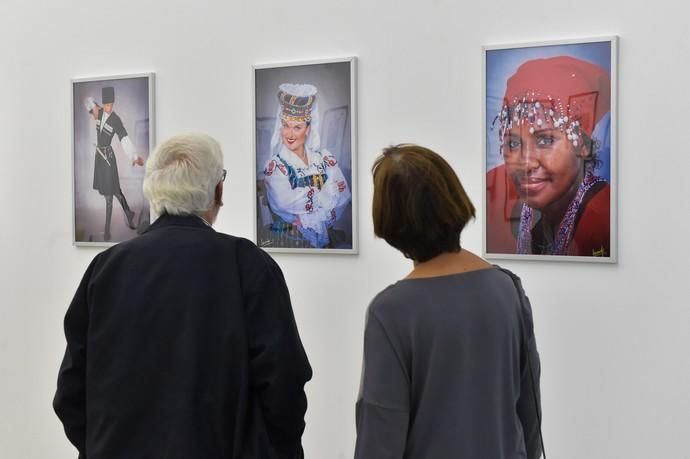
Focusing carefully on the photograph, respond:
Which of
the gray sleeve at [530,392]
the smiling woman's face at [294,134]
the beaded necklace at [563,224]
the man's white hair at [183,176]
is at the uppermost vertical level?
the smiling woman's face at [294,134]

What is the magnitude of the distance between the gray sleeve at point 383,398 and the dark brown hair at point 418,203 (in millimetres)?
217

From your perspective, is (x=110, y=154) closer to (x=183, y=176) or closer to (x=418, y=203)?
(x=183, y=176)

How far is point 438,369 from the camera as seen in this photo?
2057 mm

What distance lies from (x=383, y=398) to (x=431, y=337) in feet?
0.61

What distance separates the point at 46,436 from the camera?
470 cm

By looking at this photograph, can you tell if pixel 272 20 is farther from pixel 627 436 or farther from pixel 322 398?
pixel 627 436

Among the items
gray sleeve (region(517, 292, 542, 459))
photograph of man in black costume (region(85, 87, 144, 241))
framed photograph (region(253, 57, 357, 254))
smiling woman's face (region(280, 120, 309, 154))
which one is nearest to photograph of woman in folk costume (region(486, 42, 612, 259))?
framed photograph (region(253, 57, 357, 254))

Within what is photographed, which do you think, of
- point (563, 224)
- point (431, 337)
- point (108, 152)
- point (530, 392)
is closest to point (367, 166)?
point (563, 224)

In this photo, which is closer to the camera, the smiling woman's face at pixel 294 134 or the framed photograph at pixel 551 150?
the framed photograph at pixel 551 150

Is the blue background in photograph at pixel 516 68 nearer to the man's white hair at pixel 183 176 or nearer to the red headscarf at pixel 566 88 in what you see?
the red headscarf at pixel 566 88

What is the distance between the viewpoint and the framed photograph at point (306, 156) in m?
3.90

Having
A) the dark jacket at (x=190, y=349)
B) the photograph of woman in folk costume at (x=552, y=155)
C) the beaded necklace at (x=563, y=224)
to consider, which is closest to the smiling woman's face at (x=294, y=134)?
the photograph of woman in folk costume at (x=552, y=155)

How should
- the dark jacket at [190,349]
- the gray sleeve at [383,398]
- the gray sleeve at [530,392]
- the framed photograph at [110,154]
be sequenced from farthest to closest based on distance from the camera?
the framed photograph at [110,154]
the dark jacket at [190,349]
the gray sleeve at [530,392]
the gray sleeve at [383,398]

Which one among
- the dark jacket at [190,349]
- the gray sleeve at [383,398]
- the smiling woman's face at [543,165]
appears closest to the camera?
the gray sleeve at [383,398]
